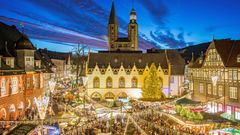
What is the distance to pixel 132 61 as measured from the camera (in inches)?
2477

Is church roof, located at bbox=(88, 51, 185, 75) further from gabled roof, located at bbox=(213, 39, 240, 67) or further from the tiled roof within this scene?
the tiled roof

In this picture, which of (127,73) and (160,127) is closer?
(160,127)

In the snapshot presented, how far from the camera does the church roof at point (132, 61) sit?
61844mm

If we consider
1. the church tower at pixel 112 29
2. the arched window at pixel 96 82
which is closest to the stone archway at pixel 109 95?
the arched window at pixel 96 82

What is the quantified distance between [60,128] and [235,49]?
27.9m

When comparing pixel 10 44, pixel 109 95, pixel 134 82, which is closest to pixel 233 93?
pixel 134 82

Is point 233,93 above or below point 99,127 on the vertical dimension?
above

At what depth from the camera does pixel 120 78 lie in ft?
197

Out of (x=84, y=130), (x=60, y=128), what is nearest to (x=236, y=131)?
(x=84, y=130)

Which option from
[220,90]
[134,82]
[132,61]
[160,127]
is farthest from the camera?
[132,61]

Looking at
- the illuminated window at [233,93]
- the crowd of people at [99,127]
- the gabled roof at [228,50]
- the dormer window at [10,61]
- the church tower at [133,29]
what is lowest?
the crowd of people at [99,127]

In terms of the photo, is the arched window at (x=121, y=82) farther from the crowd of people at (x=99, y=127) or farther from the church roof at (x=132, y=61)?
the crowd of people at (x=99, y=127)

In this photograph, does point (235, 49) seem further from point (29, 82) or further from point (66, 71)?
point (66, 71)

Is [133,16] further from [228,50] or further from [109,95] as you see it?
[228,50]
